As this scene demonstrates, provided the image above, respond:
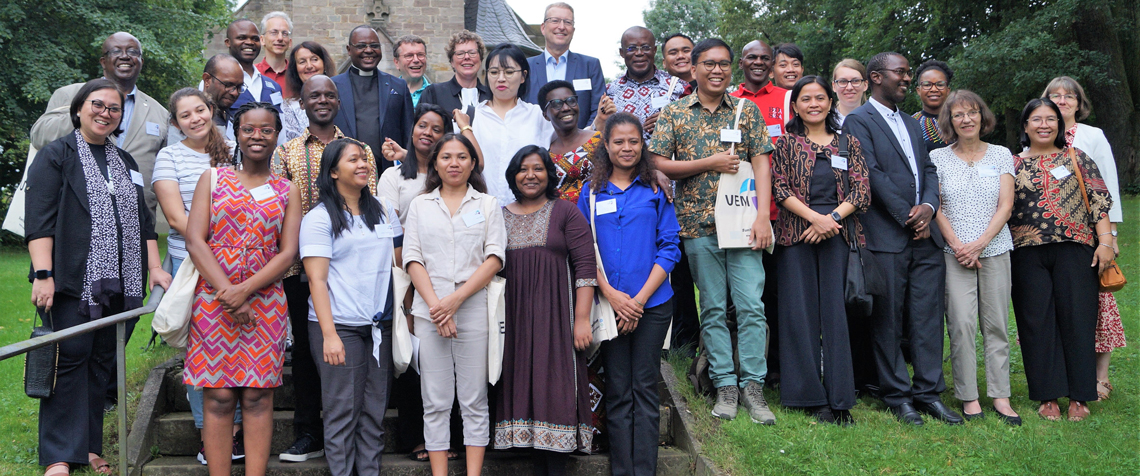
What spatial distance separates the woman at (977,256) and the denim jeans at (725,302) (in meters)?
1.43

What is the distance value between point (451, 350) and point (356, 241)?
2.50 feet

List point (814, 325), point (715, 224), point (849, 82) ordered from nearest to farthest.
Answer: point (715, 224) → point (814, 325) → point (849, 82)

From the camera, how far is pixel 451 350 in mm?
4203

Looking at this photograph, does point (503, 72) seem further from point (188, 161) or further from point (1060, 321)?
point (1060, 321)

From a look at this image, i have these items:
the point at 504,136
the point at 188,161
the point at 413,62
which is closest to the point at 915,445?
the point at 504,136

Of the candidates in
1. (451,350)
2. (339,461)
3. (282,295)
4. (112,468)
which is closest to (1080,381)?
(451,350)

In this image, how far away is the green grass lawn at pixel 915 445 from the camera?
4332 millimetres

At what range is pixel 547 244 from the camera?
430cm

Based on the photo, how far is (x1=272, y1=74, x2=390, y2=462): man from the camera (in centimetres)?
444

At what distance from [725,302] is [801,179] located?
92 cm

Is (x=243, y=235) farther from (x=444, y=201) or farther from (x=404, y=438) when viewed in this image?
(x=404, y=438)

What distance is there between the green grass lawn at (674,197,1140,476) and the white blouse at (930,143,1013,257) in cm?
119

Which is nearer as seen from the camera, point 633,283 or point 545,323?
point 545,323

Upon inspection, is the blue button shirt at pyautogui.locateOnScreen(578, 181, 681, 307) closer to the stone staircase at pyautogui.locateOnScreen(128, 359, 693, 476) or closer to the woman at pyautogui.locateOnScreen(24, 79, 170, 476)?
the stone staircase at pyautogui.locateOnScreen(128, 359, 693, 476)
